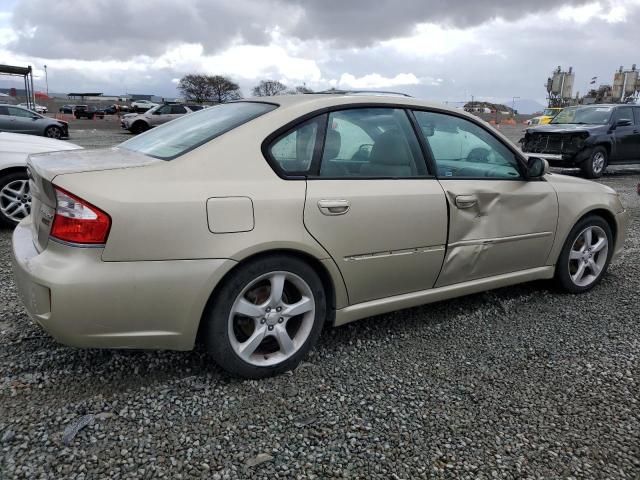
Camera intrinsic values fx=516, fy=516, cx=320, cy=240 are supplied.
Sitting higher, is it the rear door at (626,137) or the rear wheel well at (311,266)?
the rear door at (626,137)

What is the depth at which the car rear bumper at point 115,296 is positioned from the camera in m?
2.25

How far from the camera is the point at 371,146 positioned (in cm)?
305

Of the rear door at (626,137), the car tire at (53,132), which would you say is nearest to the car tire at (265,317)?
the rear door at (626,137)

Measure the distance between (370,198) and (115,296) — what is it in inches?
54.9

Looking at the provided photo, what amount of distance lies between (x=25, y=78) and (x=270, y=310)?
89.6 feet

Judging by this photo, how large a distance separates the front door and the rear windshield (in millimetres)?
1106

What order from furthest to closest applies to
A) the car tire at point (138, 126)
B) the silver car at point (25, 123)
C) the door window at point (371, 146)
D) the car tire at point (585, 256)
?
1. the car tire at point (138, 126)
2. the silver car at point (25, 123)
3. the car tire at point (585, 256)
4. the door window at point (371, 146)

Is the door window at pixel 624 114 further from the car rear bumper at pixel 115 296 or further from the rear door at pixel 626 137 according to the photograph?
the car rear bumper at pixel 115 296

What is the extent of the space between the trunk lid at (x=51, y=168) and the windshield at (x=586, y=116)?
477 inches

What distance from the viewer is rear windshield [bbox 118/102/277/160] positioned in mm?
2730

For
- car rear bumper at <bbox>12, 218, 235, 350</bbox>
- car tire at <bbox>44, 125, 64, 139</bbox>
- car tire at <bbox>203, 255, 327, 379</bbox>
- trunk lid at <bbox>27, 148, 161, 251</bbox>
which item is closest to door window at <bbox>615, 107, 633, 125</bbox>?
car tire at <bbox>203, 255, 327, 379</bbox>

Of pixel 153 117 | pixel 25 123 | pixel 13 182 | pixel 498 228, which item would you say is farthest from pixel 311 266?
pixel 153 117

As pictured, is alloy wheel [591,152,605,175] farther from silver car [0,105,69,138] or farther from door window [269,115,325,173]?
silver car [0,105,69,138]

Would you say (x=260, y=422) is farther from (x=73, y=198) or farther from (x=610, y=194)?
(x=610, y=194)
